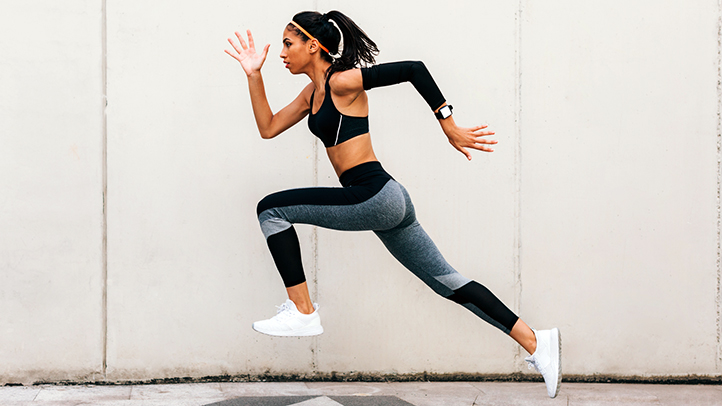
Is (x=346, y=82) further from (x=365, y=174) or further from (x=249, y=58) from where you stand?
(x=249, y=58)


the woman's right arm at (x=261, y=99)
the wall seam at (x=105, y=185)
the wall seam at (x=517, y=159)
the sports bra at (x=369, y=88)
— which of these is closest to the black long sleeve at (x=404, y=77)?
the sports bra at (x=369, y=88)

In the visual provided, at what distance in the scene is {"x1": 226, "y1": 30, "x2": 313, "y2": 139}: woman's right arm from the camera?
118 inches

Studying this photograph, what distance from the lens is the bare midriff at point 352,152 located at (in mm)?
2875

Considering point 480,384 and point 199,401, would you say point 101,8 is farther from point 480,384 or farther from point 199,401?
point 480,384

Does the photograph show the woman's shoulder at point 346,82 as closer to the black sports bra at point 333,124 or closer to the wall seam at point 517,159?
the black sports bra at point 333,124

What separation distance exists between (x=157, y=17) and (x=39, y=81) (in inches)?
32.7

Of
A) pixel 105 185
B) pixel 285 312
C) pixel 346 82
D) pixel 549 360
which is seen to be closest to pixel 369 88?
pixel 346 82

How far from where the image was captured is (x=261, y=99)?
122 inches

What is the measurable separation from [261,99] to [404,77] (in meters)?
0.75

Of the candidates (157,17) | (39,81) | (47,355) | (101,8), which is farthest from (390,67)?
(47,355)

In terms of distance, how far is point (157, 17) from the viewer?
3924 mm

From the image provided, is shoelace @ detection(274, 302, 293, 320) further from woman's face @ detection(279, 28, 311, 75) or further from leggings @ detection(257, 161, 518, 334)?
woman's face @ detection(279, 28, 311, 75)

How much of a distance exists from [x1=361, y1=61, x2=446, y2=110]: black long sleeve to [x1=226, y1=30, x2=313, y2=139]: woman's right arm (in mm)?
440

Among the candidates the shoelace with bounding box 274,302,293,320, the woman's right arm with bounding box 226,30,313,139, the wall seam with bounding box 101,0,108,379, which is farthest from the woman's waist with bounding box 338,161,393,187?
the wall seam with bounding box 101,0,108,379
